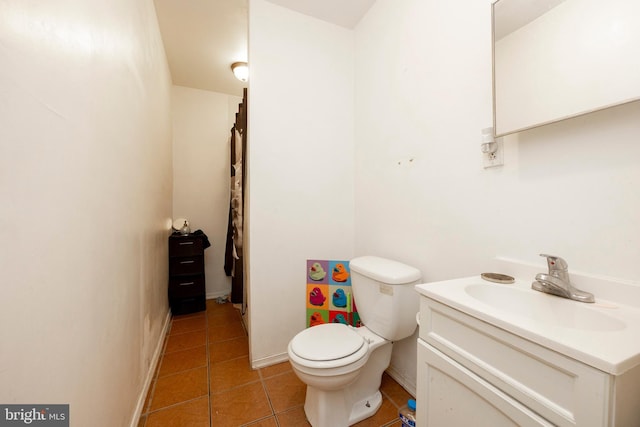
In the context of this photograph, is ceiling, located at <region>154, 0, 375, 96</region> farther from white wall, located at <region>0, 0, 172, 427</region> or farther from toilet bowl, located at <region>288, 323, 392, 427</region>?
toilet bowl, located at <region>288, 323, 392, 427</region>

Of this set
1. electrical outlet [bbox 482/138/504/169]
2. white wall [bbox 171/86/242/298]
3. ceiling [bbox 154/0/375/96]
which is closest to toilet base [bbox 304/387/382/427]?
electrical outlet [bbox 482/138/504/169]

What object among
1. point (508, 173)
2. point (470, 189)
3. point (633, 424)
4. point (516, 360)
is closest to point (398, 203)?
point (470, 189)

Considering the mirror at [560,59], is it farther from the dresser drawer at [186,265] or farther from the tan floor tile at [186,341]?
the dresser drawer at [186,265]

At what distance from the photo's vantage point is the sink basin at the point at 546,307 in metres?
0.70

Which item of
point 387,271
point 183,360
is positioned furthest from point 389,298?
point 183,360

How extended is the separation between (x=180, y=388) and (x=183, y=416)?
0.83 feet

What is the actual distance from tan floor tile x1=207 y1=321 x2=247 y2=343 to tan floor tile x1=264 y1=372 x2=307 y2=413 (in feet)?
2.22

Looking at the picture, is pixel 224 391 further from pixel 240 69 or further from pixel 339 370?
pixel 240 69

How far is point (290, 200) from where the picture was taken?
182cm

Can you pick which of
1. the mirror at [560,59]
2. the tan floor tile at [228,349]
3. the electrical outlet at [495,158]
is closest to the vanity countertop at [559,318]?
the electrical outlet at [495,158]

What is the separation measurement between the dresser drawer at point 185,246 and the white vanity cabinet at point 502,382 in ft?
7.91

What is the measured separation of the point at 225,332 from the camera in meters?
2.22

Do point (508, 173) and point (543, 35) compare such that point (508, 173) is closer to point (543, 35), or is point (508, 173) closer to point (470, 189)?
point (470, 189)

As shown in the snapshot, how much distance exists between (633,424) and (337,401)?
1.03 m
